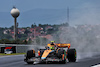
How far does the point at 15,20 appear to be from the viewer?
104438 millimetres

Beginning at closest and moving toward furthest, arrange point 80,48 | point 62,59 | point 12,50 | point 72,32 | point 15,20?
point 62,59 < point 72,32 < point 80,48 < point 12,50 < point 15,20

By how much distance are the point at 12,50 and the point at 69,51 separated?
2924cm

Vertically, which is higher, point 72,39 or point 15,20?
point 15,20

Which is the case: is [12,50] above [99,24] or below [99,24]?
below

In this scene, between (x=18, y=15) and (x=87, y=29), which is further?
(x=18, y=15)

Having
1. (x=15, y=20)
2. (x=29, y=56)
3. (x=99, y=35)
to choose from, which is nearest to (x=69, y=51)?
(x=29, y=56)

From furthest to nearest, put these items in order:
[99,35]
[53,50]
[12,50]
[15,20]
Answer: [15,20], [12,50], [99,35], [53,50]

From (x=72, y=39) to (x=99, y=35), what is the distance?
5.40 m

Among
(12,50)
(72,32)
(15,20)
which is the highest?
(15,20)

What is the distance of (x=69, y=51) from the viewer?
62.0ft

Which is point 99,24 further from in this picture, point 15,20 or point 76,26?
point 15,20

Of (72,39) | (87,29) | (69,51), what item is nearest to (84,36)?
(87,29)

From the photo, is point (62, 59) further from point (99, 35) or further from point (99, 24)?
point (99, 35)

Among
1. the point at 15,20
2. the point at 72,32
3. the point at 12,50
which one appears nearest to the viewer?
the point at 72,32
